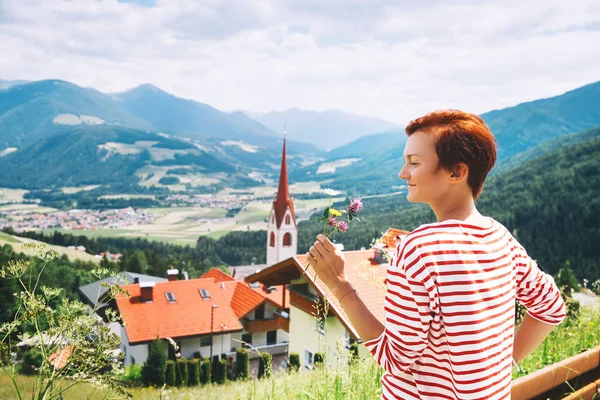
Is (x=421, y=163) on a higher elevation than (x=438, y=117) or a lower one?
lower

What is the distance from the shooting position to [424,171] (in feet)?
4.03

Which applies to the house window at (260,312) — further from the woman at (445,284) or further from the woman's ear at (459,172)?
the woman's ear at (459,172)

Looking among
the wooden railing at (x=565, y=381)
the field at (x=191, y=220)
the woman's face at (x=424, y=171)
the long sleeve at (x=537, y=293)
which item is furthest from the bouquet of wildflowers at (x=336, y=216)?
the field at (x=191, y=220)

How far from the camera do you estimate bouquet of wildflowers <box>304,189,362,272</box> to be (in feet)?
4.62

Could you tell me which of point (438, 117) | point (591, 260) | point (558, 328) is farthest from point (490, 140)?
point (591, 260)

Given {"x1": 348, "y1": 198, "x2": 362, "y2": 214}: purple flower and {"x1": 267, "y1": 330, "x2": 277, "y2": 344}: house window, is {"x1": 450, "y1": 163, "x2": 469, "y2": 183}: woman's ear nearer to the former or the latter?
{"x1": 348, "y1": 198, "x2": 362, "y2": 214}: purple flower

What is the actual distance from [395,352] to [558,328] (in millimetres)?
3173

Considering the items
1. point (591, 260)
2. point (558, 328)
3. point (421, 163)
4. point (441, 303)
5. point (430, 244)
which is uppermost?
point (421, 163)

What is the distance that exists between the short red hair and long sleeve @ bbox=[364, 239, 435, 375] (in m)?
0.28

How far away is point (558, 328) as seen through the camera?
145 inches

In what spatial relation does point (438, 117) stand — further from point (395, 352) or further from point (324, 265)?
point (395, 352)

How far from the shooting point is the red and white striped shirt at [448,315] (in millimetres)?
1071

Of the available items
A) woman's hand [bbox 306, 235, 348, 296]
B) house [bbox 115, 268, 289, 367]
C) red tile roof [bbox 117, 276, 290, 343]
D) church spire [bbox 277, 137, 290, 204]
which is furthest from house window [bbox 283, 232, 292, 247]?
woman's hand [bbox 306, 235, 348, 296]

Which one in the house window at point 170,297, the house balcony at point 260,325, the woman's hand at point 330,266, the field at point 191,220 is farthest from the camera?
the field at point 191,220
